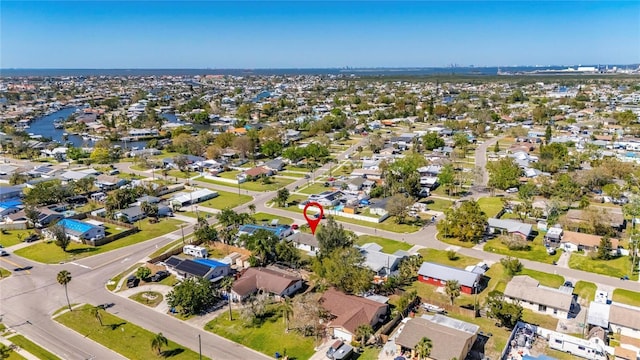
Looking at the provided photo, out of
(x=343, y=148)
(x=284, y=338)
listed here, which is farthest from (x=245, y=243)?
(x=343, y=148)

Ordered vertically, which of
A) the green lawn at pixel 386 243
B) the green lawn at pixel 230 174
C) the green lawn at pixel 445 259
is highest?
the green lawn at pixel 445 259

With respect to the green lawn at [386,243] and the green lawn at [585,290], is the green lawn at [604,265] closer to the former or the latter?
the green lawn at [585,290]

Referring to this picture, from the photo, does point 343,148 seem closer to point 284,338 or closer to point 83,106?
point 284,338

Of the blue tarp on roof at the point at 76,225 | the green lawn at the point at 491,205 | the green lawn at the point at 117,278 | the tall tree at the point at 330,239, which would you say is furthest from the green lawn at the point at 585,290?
the blue tarp on roof at the point at 76,225

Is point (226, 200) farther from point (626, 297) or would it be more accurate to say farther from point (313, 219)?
point (626, 297)

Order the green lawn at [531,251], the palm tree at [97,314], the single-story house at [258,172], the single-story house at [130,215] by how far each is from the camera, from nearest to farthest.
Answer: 1. the palm tree at [97,314]
2. the green lawn at [531,251]
3. the single-story house at [130,215]
4. the single-story house at [258,172]

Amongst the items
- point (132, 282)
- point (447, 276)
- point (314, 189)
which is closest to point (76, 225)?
point (132, 282)
